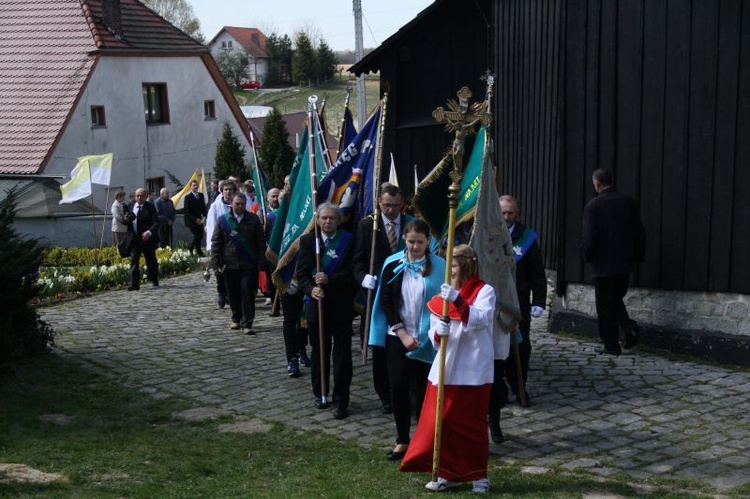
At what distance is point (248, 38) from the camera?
103 m

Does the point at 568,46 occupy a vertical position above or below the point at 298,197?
above

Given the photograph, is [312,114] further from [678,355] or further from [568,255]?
[678,355]

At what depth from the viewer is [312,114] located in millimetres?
11391

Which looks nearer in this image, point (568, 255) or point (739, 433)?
point (739, 433)

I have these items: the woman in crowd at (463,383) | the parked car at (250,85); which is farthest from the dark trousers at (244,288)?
the parked car at (250,85)

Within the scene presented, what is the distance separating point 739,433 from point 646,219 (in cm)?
360

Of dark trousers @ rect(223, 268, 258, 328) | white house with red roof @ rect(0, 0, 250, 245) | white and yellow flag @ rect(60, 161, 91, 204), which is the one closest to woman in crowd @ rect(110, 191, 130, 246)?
white and yellow flag @ rect(60, 161, 91, 204)

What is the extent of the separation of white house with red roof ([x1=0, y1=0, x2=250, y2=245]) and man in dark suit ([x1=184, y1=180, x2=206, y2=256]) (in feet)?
16.0

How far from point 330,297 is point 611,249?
A: 331 cm

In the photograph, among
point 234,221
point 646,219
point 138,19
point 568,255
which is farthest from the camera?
point 138,19

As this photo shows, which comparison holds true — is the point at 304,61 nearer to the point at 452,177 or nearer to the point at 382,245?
the point at 382,245

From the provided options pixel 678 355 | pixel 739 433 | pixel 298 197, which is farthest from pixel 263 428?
pixel 678 355

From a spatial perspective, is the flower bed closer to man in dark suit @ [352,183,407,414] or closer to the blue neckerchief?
man in dark suit @ [352,183,407,414]

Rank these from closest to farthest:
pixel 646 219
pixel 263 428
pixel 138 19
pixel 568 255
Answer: pixel 263 428 < pixel 646 219 < pixel 568 255 < pixel 138 19
